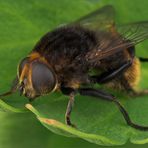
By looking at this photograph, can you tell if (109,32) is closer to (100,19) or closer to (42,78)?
(100,19)

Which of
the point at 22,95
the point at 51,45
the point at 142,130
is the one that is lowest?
the point at 142,130

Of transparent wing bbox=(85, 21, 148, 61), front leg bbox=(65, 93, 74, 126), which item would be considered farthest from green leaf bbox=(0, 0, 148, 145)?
transparent wing bbox=(85, 21, 148, 61)

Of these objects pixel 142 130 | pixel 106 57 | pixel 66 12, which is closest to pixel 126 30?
pixel 106 57

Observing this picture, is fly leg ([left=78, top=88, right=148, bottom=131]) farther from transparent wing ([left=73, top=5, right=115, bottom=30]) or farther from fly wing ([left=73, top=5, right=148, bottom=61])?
transparent wing ([left=73, top=5, right=115, bottom=30])

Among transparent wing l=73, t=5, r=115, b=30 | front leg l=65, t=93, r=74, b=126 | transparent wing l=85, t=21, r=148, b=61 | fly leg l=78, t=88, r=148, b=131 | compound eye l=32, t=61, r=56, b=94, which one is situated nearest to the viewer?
front leg l=65, t=93, r=74, b=126

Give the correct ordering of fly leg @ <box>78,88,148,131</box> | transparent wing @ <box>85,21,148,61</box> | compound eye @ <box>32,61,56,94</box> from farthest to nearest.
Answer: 1. transparent wing @ <box>85,21,148,61</box>
2. fly leg @ <box>78,88,148,131</box>
3. compound eye @ <box>32,61,56,94</box>

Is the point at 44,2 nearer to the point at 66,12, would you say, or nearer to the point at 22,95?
the point at 66,12
